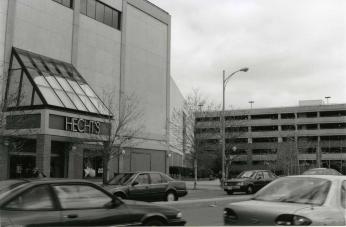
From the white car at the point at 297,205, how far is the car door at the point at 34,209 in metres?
2.96

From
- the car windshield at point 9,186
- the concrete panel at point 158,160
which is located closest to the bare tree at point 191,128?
the concrete panel at point 158,160

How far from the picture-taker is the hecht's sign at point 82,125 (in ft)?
100

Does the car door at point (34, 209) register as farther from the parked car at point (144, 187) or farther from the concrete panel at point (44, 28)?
the concrete panel at point (44, 28)

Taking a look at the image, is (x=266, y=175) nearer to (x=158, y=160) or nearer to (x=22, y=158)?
(x=22, y=158)

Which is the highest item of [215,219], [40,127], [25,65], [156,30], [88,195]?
[156,30]

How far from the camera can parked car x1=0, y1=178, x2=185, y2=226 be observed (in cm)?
730

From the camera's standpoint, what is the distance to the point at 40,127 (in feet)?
93.1

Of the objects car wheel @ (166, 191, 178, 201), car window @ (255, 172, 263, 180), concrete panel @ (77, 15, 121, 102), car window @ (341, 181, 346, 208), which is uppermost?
concrete panel @ (77, 15, 121, 102)

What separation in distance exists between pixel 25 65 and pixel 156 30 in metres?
19.2

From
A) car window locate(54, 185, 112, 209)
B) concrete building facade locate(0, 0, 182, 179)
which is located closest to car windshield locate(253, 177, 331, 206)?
car window locate(54, 185, 112, 209)

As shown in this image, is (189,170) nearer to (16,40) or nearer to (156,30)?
(156,30)

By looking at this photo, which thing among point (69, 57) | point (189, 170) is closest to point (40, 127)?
point (69, 57)

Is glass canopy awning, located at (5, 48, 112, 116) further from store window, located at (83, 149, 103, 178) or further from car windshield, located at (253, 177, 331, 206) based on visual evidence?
car windshield, located at (253, 177, 331, 206)

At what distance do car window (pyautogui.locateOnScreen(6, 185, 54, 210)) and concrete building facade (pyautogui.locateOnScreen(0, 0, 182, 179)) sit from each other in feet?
56.2
